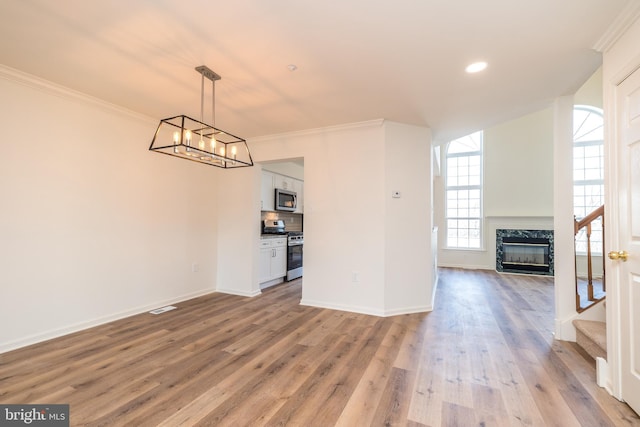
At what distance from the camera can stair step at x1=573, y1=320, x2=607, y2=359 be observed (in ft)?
7.65

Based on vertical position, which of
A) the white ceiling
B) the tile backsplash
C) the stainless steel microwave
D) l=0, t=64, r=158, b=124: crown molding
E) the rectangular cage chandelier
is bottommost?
the tile backsplash

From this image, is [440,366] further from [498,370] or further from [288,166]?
[288,166]

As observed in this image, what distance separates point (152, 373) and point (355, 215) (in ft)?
8.88

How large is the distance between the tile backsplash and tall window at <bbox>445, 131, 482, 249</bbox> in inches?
152

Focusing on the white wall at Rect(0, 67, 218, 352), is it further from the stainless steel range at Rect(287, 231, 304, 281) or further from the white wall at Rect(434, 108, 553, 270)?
the white wall at Rect(434, 108, 553, 270)

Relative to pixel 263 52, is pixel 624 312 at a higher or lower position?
lower

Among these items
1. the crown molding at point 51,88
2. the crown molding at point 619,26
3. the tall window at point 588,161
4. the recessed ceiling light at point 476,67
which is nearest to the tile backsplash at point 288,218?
the crown molding at point 51,88

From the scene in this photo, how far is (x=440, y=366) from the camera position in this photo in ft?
7.71

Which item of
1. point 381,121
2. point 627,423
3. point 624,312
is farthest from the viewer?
point 381,121

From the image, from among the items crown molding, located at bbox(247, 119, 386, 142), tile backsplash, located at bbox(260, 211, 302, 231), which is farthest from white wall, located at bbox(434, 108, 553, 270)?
crown molding, located at bbox(247, 119, 386, 142)

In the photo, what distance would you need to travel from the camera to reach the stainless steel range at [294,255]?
18.2ft

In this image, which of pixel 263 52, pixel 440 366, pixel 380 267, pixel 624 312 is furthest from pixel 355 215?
pixel 624 312

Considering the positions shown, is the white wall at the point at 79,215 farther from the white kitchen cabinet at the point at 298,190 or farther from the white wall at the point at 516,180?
the white wall at the point at 516,180

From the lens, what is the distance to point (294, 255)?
5719mm
